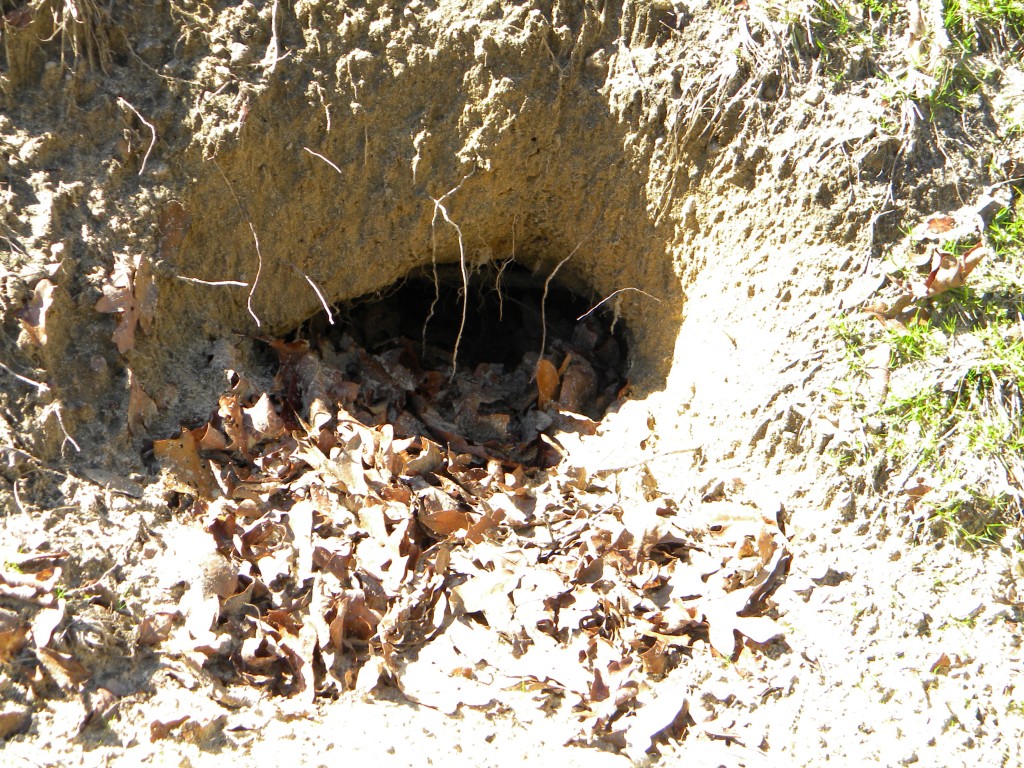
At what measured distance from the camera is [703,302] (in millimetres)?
3445

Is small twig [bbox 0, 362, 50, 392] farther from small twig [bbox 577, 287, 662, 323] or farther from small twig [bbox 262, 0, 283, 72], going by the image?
small twig [bbox 577, 287, 662, 323]

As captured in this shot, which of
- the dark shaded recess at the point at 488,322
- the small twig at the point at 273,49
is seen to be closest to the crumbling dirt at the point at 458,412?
the small twig at the point at 273,49

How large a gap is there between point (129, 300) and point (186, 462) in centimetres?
57

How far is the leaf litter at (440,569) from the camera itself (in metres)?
2.62

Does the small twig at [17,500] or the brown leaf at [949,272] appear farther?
the brown leaf at [949,272]

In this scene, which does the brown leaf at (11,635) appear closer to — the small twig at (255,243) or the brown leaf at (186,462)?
the brown leaf at (186,462)

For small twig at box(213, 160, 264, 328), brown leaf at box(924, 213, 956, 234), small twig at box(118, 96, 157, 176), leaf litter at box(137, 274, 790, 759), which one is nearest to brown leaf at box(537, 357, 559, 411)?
leaf litter at box(137, 274, 790, 759)

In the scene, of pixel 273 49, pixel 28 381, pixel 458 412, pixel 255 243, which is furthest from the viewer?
pixel 458 412

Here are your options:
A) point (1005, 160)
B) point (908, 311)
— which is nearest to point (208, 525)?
point (908, 311)

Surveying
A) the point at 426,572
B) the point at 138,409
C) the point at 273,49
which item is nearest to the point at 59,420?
the point at 138,409

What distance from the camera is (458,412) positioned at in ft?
12.5

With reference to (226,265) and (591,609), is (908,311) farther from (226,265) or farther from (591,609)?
(226,265)

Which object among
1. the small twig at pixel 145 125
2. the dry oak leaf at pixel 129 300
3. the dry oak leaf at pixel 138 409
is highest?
the small twig at pixel 145 125

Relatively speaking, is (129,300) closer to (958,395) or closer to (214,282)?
(214,282)
